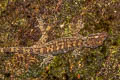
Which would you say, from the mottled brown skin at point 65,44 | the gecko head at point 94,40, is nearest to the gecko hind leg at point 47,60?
the mottled brown skin at point 65,44

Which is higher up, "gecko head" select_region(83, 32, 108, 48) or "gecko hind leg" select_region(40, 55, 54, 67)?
"gecko head" select_region(83, 32, 108, 48)

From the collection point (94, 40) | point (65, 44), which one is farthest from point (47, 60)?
point (94, 40)

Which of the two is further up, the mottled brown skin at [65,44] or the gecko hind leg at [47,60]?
the mottled brown skin at [65,44]

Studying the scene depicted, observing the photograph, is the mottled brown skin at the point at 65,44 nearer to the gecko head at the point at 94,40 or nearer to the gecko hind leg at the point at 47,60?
the gecko head at the point at 94,40

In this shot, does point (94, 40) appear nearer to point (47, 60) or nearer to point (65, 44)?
point (65, 44)

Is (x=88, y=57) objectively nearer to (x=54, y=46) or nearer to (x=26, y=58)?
(x=54, y=46)

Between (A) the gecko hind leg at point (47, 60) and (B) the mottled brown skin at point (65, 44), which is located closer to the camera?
(B) the mottled brown skin at point (65, 44)

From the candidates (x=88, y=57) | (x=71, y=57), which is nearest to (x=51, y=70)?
(x=71, y=57)

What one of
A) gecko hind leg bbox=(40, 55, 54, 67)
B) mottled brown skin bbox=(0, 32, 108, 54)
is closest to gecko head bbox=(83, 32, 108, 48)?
mottled brown skin bbox=(0, 32, 108, 54)

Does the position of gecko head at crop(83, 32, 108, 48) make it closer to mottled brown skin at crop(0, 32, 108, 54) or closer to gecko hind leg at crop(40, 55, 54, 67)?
mottled brown skin at crop(0, 32, 108, 54)
